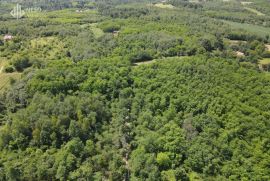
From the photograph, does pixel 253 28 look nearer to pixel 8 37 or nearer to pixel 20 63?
pixel 20 63

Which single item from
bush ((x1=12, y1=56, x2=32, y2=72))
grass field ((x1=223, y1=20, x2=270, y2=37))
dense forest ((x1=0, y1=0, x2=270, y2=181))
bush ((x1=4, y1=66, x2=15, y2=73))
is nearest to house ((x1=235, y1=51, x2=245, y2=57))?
dense forest ((x1=0, y1=0, x2=270, y2=181))

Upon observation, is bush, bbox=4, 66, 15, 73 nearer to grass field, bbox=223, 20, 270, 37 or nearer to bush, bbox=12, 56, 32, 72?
bush, bbox=12, 56, 32, 72

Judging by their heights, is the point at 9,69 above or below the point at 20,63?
below

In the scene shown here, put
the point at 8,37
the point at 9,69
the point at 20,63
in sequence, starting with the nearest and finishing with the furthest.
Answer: the point at 9,69, the point at 20,63, the point at 8,37

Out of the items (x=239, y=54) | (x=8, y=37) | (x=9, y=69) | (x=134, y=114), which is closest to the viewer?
(x=134, y=114)

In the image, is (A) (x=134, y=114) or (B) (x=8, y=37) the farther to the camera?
(B) (x=8, y=37)

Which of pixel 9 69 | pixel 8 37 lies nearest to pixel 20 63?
pixel 9 69

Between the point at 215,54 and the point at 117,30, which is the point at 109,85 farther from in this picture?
the point at 117,30

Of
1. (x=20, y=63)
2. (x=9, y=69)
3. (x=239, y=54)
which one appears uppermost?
(x=239, y=54)

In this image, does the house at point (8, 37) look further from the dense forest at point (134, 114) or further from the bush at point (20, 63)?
the bush at point (20, 63)
